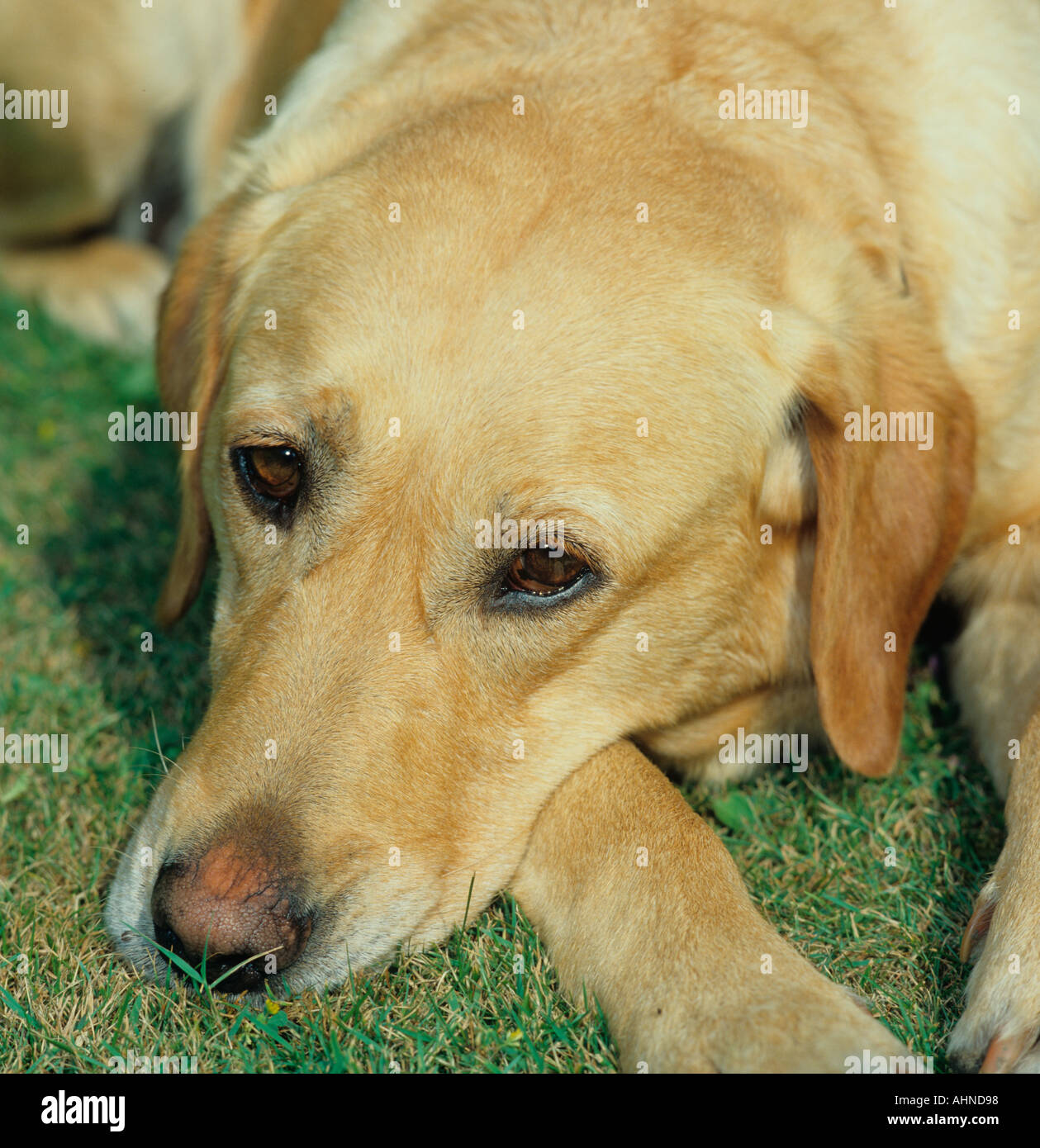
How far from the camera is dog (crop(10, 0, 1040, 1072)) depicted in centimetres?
246

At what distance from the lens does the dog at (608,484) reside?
246 centimetres

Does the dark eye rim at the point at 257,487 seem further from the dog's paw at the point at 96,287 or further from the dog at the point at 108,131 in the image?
the dog's paw at the point at 96,287

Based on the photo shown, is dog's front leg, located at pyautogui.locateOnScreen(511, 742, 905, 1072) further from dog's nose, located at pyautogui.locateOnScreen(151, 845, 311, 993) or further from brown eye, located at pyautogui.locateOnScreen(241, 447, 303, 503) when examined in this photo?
brown eye, located at pyautogui.locateOnScreen(241, 447, 303, 503)

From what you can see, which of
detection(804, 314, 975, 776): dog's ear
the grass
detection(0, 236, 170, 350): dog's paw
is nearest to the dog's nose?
the grass

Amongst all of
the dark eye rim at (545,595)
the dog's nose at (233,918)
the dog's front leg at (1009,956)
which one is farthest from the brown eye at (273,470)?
the dog's front leg at (1009,956)

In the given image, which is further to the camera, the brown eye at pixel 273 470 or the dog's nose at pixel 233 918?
the brown eye at pixel 273 470

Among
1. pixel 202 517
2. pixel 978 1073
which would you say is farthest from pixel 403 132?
pixel 978 1073

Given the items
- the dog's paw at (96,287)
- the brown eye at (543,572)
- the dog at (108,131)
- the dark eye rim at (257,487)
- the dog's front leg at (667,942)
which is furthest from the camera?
the dog's paw at (96,287)

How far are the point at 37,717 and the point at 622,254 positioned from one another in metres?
2.00

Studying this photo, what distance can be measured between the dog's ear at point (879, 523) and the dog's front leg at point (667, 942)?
0.49m

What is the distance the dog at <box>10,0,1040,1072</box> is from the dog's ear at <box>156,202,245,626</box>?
0.02 meters

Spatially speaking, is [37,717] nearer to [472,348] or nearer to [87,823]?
[87,823]

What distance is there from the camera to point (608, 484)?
258 centimetres

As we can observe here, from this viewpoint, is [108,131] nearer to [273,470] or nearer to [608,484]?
[273,470]
